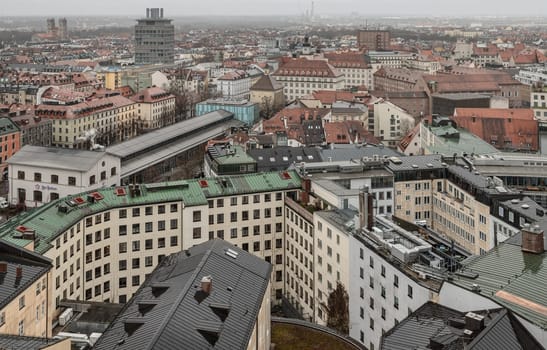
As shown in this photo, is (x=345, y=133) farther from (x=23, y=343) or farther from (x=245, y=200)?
(x=23, y=343)

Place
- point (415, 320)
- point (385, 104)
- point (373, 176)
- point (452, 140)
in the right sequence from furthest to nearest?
point (385, 104), point (452, 140), point (373, 176), point (415, 320)

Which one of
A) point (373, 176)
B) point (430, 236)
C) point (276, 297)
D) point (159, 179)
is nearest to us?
point (430, 236)

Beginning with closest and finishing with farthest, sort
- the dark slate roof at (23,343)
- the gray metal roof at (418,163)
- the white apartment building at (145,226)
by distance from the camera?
1. the dark slate roof at (23,343)
2. the white apartment building at (145,226)
3. the gray metal roof at (418,163)

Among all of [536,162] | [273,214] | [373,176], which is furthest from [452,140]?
[273,214]

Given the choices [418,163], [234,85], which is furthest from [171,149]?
[234,85]

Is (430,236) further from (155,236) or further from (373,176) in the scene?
(155,236)

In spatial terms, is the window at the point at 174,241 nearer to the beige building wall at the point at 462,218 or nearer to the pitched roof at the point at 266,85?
the beige building wall at the point at 462,218

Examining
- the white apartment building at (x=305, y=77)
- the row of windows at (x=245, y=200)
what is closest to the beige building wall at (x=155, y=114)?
the white apartment building at (x=305, y=77)
